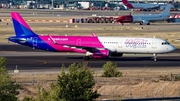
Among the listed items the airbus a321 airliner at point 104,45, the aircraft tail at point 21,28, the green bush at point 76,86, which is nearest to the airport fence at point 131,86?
the green bush at point 76,86

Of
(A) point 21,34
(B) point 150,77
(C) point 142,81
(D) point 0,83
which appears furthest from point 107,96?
(A) point 21,34

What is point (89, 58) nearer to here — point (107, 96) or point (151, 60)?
point (151, 60)

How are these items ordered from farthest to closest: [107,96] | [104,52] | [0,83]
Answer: [104,52] → [107,96] → [0,83]

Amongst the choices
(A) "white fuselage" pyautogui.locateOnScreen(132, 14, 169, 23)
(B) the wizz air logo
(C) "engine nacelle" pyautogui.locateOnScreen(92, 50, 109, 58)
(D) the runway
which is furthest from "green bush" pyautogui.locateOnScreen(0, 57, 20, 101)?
(A) "white fuselage" pyautogui.locateOnScreen(132, 14, 169, 23)

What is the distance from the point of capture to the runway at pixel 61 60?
201 ft

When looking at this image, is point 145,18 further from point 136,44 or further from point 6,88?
point 6,88

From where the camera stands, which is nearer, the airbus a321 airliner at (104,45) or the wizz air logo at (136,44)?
the airbus a321 airliner at (104,45)

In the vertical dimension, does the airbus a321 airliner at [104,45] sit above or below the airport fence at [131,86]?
below

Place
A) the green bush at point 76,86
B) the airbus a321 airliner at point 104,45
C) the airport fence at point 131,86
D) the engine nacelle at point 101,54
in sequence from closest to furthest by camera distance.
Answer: the green bush at point 76,86, the airport fence at point 131,86, the engine nacelle at point 101,54, the airbus a321 airliner at point 104,45

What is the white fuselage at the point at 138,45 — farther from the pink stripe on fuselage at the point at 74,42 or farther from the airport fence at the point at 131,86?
the airport fence at the point at 131,86

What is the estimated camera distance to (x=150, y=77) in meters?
51.4

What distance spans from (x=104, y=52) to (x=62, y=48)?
5171 mm

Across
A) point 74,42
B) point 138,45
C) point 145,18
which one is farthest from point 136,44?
point 145,18

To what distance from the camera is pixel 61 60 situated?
66.6m
